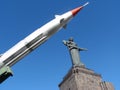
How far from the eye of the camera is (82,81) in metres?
30.5

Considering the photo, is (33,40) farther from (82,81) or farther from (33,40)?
(82,81)

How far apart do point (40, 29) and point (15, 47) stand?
248 centimetres

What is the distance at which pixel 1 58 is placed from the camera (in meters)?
21.7

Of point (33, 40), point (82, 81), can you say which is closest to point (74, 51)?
point (82, 81)

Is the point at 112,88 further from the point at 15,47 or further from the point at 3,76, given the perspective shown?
the point at 3,76

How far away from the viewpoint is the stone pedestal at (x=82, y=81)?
30.2m

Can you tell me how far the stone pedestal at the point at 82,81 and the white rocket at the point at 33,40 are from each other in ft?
30.4

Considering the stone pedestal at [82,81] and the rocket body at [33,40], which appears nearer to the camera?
the rocket body at [33,40]

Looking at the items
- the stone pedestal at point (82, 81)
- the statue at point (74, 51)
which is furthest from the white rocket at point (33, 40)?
the statue at point (74, 51)

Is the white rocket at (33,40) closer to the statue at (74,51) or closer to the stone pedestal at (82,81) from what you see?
the stone pedestal at (82,81)

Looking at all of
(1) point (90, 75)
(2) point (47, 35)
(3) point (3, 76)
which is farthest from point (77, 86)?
(3) point (3, 76)

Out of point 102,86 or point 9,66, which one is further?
point 102,86

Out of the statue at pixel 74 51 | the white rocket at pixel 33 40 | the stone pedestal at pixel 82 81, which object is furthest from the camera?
the statue at pixel 74 51

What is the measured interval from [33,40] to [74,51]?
42.8 ft
